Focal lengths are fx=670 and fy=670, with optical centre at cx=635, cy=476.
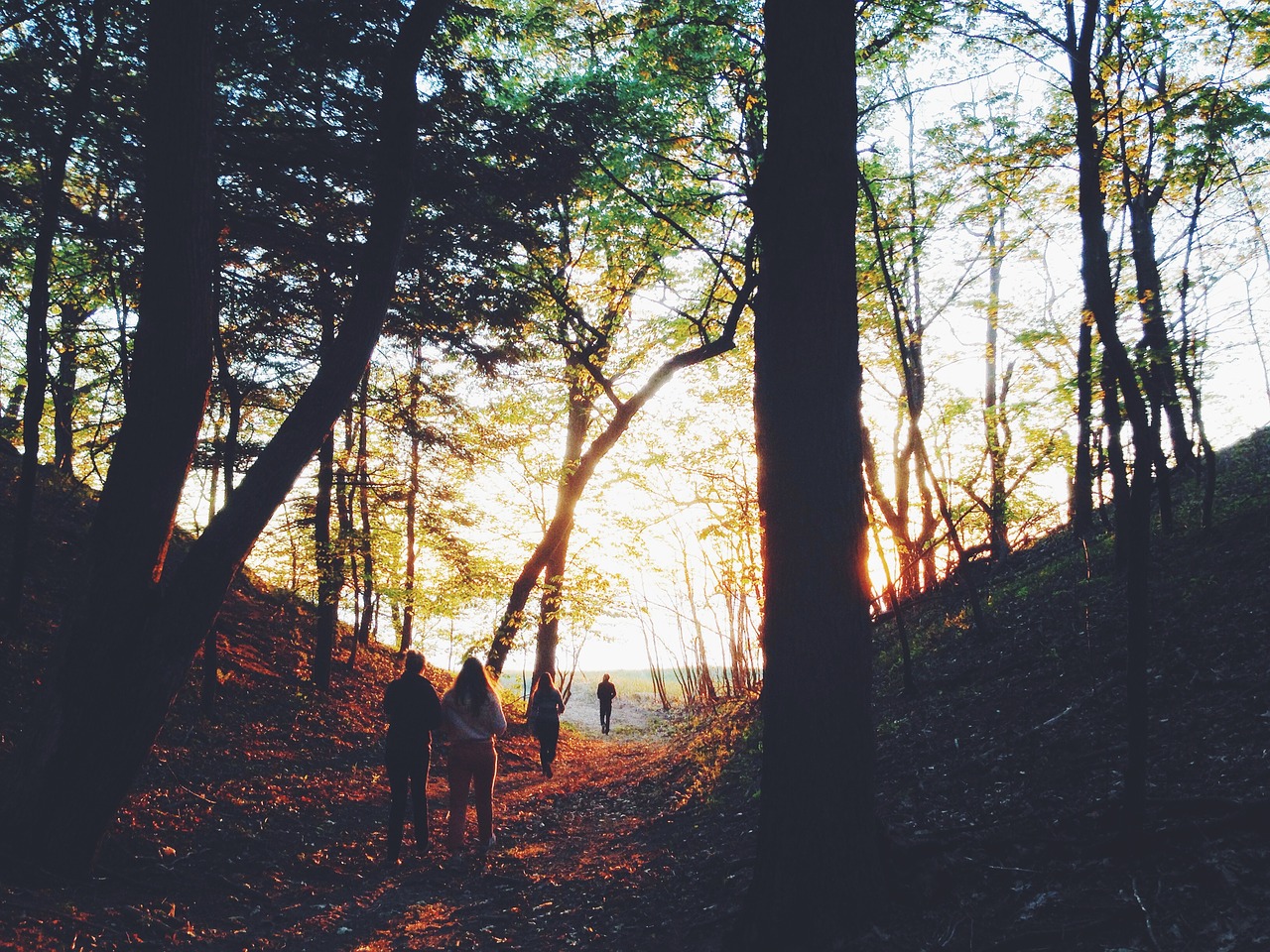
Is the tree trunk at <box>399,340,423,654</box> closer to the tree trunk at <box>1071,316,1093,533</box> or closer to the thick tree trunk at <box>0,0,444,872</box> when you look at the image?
the thick tree trunk at <box>0,0,444,872</box>

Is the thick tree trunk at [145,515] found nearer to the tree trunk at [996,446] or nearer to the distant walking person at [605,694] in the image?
the tree trunk at [996,446]

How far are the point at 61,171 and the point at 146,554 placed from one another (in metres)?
4.38

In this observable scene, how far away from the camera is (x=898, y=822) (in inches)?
174

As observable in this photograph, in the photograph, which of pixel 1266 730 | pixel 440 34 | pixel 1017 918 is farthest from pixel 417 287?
pixel 1266 730

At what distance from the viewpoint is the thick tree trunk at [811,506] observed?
3178 mm

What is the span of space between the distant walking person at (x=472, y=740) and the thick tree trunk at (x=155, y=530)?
240 centimetres

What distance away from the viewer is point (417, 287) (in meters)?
7.47

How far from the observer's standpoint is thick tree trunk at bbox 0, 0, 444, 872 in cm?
425

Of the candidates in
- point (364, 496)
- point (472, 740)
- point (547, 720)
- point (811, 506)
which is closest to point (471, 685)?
point (472, 740)

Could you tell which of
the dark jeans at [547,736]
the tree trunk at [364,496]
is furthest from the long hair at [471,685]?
the dark jeans at [547,736]

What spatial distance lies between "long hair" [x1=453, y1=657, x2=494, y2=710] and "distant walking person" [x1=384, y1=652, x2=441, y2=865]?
24 centimetres

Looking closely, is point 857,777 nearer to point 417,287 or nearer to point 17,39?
point 417,287

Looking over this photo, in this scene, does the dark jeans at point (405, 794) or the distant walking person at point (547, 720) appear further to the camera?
the distant walking person at point (547, 720)

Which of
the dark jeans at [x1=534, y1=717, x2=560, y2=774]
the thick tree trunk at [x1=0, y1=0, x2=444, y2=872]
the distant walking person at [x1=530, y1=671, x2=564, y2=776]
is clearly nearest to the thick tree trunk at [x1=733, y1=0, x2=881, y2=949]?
the thick tree trunk at [x1=0, y1=0, x2=444, y2=872]
